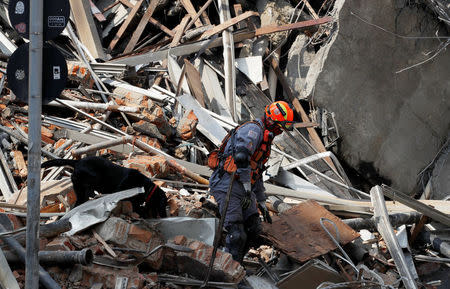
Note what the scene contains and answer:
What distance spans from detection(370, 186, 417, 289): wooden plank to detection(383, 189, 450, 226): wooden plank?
219 millimetres

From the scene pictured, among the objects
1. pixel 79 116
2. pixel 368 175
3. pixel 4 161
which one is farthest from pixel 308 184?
pixel 4 161

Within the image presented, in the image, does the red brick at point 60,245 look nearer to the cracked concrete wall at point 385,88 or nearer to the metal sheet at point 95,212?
the metal sheet at point 95,212

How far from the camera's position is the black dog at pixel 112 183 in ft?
18.7

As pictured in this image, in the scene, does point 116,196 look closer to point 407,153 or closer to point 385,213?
point 385,213

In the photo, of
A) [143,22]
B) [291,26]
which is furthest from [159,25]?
[291,26]

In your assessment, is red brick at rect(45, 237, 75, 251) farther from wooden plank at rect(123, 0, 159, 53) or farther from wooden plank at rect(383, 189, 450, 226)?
wooden plank at rect(123, 0, 159, 53)

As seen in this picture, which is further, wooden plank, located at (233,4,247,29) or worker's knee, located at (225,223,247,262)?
wooden plank, located at (233,4,247,29)

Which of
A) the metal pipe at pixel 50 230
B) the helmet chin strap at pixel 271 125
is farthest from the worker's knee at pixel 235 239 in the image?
the metal pipe at pixel 50 230

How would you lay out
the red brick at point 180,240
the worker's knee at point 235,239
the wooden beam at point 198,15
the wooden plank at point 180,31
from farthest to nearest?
the wooden beam at point 198,15
the wooden plank at point 180,31
the worker's knee at point 235,239
the red brick at point 180,240

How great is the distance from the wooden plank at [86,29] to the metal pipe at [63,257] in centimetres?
678

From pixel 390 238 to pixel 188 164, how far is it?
3.15 m

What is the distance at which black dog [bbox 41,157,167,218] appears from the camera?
5.71m

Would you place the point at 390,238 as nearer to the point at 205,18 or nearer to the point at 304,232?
the point at 304,232

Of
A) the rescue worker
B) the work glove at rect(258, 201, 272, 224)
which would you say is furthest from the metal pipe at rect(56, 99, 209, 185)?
the rescue worker
